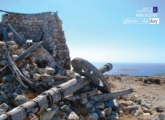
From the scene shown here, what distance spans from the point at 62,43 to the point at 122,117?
672 centimetres

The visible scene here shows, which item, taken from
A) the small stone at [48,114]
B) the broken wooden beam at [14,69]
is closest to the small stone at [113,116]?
the small stone at [48,114]

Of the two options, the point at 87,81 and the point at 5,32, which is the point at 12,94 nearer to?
the point at 87,81

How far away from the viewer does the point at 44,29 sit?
11742mm

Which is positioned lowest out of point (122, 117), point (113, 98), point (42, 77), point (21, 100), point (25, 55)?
point (122, 117)

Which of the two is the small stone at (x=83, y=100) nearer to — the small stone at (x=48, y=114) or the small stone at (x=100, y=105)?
the small stone at (x=100, y=105)

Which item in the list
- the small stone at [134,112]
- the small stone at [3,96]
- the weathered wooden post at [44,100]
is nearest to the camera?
the weathered wooden post at [44,100]

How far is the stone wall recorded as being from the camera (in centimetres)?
1112

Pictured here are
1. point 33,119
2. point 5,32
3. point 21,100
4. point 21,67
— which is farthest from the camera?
point 5,32

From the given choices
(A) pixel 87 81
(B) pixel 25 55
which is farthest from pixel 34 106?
(B) pixel 25 55

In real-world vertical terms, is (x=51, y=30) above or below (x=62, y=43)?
above

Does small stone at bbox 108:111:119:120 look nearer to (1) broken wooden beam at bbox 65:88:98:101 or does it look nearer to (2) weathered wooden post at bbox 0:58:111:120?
(1) broken wooden beam at bbox 65:88:98:101

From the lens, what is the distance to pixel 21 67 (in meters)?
7.18

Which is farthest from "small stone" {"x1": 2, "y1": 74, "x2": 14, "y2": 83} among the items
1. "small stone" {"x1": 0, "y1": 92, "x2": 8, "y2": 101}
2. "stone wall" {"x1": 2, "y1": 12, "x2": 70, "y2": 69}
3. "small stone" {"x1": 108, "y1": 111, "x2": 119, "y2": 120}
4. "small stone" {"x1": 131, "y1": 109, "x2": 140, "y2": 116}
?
"small stone" {"x1": 131, "y1": 109, "x2": 140, "y2": 116}

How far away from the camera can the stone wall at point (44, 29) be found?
11.1m
